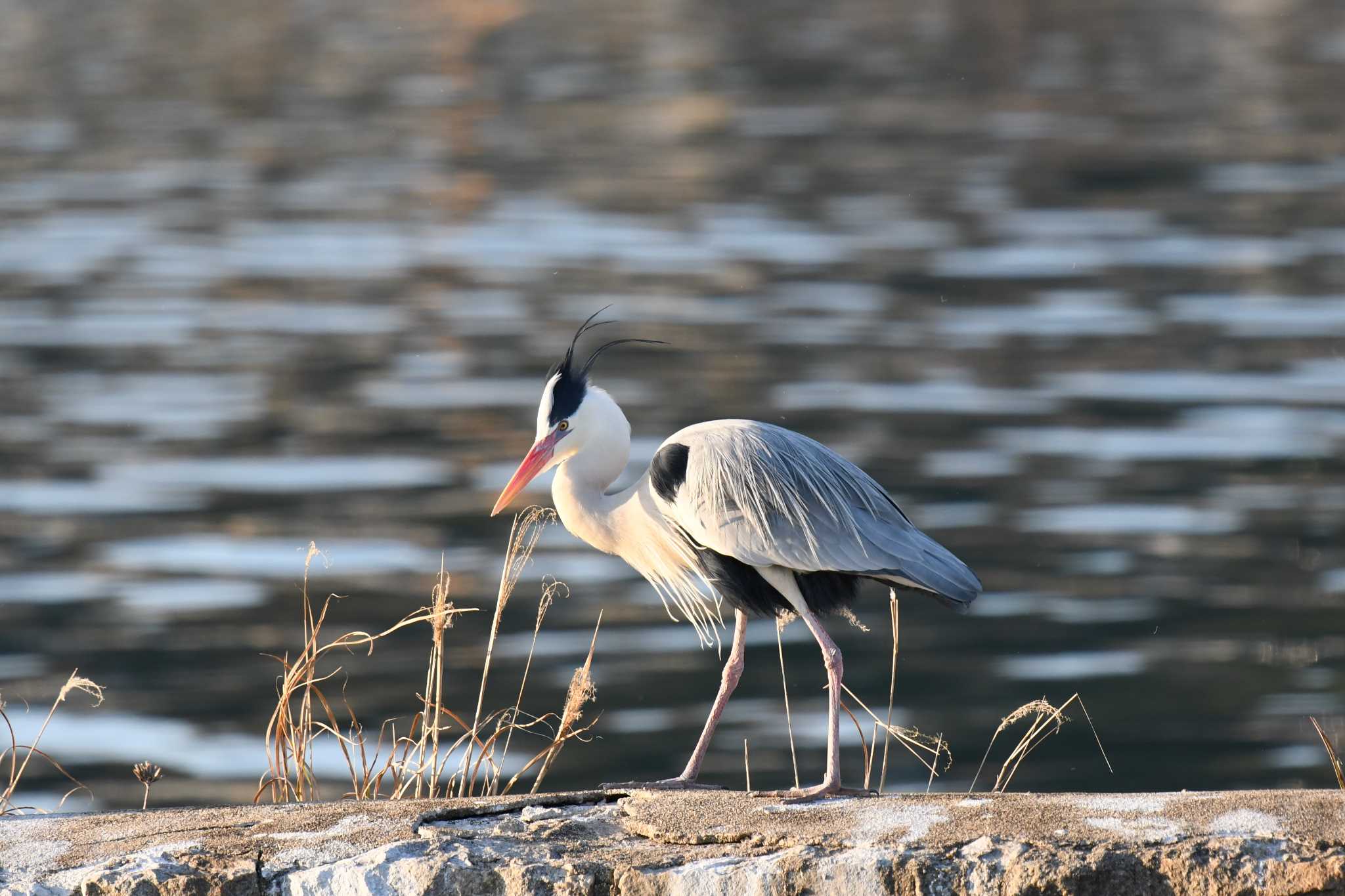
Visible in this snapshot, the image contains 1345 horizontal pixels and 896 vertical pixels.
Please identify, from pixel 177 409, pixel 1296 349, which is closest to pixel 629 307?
pixel 177 409

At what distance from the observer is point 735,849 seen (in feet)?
13.0

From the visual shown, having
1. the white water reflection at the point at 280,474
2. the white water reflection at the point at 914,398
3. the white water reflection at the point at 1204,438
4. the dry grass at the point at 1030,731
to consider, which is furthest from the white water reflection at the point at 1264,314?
the dry grass at the point at 1030,731

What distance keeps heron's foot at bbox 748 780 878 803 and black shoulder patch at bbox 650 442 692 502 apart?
0.95m

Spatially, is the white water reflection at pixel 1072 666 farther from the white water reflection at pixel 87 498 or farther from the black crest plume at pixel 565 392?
the white water reflection at pixel 87 498

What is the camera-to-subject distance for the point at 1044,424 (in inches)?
541

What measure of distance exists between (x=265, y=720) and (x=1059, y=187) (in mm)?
14930

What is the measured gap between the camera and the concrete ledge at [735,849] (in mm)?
3775

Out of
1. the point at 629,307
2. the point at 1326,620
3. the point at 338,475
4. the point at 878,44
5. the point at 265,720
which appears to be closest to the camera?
the point at 265,720

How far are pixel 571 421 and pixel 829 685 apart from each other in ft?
3.62

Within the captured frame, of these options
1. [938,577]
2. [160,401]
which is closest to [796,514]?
[938,577]

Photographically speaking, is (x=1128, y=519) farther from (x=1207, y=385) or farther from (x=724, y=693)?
(x=724, y=693)

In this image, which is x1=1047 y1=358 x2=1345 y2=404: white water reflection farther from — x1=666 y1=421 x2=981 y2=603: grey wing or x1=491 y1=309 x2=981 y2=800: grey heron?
x1=666 y1=421 x2=981 y2=603: grey wing

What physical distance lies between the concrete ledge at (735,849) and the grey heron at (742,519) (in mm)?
499

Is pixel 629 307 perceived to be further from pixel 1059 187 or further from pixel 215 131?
pixel 215 131
